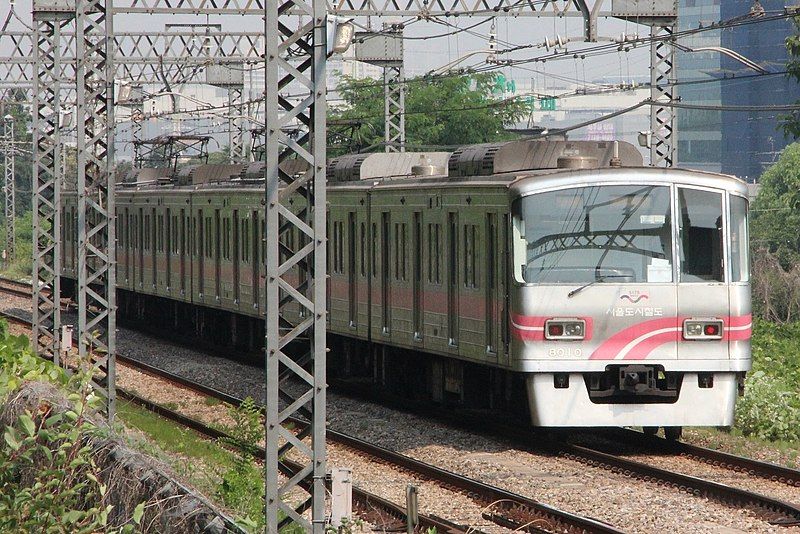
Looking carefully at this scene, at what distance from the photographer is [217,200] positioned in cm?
2561

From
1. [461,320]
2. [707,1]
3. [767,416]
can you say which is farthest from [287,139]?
[707,1]

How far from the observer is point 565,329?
46.3 ft

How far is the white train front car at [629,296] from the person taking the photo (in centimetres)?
1409

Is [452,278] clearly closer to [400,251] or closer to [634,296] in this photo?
[400,251]

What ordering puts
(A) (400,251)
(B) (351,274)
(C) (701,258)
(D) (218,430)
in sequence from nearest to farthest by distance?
(C) (701,258) < (D) (218,430) < (A) (400,251) < (B) (351,274)

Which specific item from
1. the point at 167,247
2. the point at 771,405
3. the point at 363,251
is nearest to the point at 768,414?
the point at 771,405

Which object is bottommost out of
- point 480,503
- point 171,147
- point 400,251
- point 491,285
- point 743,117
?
point 480,503

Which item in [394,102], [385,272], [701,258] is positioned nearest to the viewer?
[701,258]

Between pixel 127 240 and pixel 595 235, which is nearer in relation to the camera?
pixel 595 235

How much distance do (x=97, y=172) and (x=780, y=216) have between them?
48.2m

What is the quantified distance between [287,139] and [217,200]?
16.3m

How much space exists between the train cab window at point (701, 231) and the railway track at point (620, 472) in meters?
1.66

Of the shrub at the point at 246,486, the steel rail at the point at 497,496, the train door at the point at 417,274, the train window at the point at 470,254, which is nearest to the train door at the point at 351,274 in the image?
the train door at the point at 417,274

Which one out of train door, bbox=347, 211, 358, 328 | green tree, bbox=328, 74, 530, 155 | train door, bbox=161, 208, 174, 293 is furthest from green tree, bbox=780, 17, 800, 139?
green tree, bbox=328, 74, 530, 155
